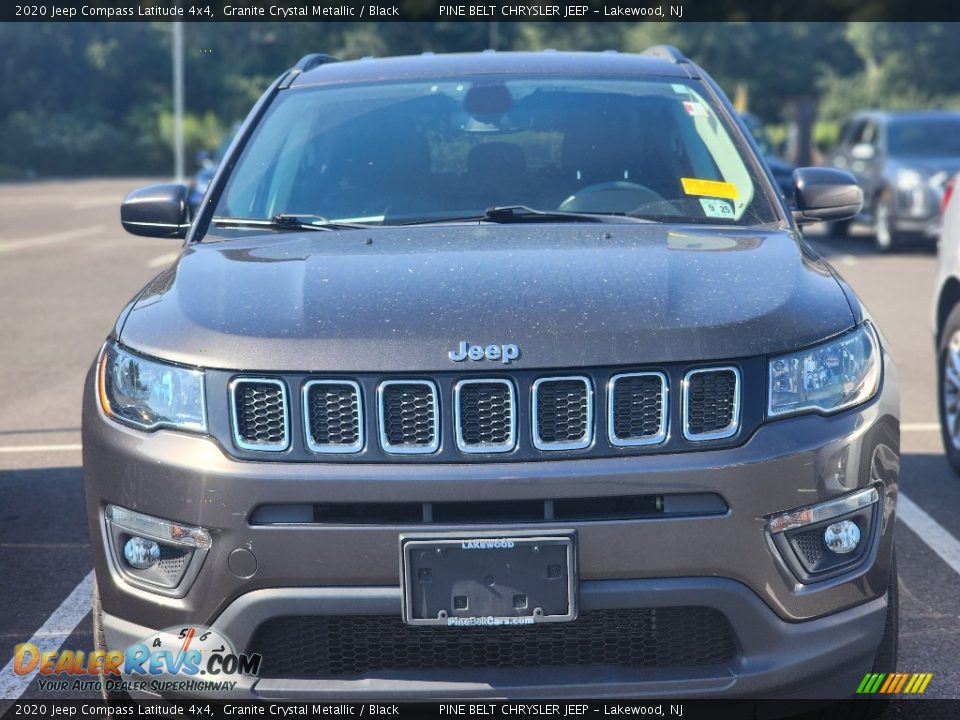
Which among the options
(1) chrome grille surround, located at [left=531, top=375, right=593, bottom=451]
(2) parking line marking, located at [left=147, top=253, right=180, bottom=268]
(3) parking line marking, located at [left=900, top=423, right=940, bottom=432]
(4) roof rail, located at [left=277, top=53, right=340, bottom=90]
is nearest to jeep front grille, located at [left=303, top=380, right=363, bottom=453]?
(1) chrome grille surround, located at [left=531, top=375, right=593, bottom=451]

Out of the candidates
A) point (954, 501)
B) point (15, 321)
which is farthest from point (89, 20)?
point (954, 501)

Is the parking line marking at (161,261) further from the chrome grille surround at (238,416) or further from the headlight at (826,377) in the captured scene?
the headlight at (826,377)

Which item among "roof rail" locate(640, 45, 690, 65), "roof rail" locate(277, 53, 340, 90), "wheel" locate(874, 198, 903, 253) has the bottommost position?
"wheel" locate(874, 198, 903, 253)

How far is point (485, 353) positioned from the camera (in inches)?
117

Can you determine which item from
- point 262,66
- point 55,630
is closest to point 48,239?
point 55,630

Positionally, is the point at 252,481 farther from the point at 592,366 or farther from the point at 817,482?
the point at 817,482

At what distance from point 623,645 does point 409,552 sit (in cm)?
51

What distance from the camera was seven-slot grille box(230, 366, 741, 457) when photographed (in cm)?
292

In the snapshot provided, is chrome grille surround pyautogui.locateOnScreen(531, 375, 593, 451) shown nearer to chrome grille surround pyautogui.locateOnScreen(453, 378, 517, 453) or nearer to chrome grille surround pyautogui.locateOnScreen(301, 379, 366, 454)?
chrome grille surround pyautogui.locateOnScreen(453, 378, 517, 453)

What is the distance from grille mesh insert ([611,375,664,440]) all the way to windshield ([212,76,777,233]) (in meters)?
1.20

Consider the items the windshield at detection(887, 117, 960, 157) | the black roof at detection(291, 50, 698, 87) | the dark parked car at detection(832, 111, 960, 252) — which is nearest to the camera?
the black roof at detection(291, 50, 698, 87)

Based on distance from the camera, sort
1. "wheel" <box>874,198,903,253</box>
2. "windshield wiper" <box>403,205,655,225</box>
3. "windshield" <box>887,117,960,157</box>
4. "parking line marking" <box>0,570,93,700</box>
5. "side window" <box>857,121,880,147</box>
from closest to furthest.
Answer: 1. "parking line marking" <box>0,570,93,700</box>
2. "windshield wiper" <box>403,205,655,225</box>
3. "wheel" <box>874,198,903,253</box>
4. "windshield" <box>887,117,960,157</box>
5. "side window" <box>857,121,880,147</box>

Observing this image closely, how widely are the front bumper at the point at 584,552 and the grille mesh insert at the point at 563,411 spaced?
0.07m

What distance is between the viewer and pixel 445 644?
2.98 m
